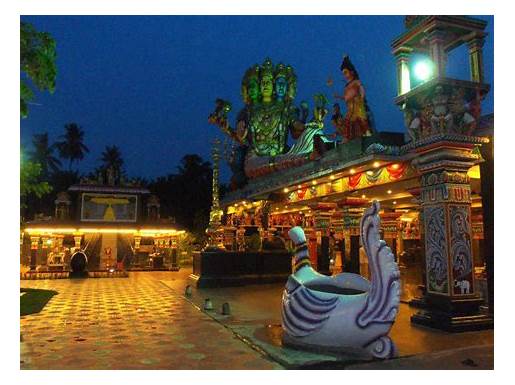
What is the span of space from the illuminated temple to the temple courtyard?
1.05 meters

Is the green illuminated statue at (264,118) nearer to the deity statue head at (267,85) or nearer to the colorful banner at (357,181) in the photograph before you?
the deity statue head at (267,85)

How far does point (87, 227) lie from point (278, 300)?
57.4ft

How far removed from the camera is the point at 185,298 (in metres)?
12.2

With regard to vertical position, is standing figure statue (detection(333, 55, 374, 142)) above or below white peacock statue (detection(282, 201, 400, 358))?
above

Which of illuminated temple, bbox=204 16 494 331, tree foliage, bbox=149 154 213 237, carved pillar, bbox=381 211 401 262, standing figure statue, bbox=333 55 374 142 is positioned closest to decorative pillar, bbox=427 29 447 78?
illuminated temple, bbox=204 16 494 331

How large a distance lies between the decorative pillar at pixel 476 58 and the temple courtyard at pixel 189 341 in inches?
171

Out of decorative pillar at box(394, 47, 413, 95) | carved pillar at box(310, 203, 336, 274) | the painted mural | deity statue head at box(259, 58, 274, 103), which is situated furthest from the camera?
the painted mural

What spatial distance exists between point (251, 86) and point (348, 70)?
921 cm

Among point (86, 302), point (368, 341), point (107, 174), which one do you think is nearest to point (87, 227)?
point (107, 174)

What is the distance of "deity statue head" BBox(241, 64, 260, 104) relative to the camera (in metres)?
20.9

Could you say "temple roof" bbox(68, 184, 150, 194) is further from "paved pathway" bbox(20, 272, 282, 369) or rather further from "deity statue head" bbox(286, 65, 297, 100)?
"paved pathway" bbox(20, 272, 282, 369)

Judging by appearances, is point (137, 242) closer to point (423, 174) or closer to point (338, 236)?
point (338, 236)

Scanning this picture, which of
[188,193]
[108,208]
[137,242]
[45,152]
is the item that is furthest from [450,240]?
[45,152]

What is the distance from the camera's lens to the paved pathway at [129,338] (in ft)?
18.3
